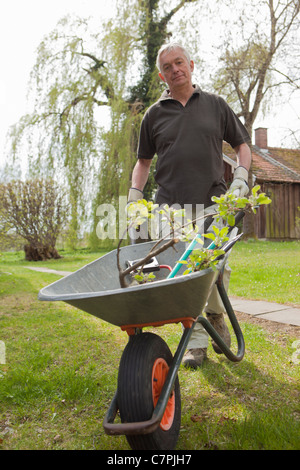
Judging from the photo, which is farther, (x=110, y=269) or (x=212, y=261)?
(x=110, y=269)

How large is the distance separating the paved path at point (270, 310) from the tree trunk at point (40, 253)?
384 inches

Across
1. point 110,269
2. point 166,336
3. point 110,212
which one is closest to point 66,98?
point 110,212

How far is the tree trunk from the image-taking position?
512 inches

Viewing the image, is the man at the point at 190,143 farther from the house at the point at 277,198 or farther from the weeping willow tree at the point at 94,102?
the house at the point at 277,198

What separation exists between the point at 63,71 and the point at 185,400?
12176 mm

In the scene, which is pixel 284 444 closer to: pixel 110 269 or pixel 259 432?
pixel 259 432

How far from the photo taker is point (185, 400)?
1.85 m

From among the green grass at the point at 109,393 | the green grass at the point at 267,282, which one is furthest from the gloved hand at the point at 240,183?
the green grass at the point at 267,282

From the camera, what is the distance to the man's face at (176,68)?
7.04 ft

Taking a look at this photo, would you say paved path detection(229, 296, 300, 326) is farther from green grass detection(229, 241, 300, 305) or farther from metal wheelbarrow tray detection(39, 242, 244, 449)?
metal wheelbarrow tray detection(39, 242, 244, 449)

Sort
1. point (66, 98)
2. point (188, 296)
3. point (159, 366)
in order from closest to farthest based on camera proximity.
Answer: point (188, 296) < point (159, 366) < point (66, 98)

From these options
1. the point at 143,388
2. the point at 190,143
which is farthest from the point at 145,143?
the point at 143,388

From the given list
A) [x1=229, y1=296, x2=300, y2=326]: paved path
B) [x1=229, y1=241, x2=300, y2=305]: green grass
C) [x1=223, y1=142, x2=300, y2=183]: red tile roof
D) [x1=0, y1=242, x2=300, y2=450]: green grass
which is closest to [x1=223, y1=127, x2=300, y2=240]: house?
[x1=223, y1=142, x2=300, y2=183]: red tile roof

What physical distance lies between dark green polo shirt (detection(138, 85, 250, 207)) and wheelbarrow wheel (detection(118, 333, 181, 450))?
3.48 feet
